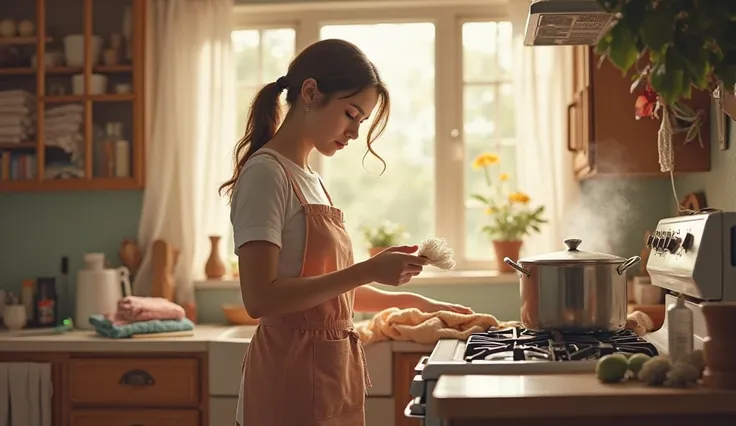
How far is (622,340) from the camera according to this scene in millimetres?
2137

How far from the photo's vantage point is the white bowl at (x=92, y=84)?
12.1 feet

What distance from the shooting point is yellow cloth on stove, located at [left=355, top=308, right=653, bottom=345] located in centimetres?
267

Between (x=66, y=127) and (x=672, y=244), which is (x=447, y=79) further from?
(x=672, y=244)

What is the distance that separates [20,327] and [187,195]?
816 mm

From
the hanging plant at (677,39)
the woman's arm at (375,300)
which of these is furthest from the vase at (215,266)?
the hanging plant at (677,39)

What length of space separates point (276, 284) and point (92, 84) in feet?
7.37

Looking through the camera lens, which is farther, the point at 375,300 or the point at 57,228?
the point at 57,228

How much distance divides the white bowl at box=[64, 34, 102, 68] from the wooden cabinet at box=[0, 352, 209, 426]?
122 cm

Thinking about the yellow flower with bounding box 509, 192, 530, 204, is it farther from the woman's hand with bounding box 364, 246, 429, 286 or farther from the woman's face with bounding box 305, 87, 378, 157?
the woman's hand with bounding box 364, 246, 429, 286

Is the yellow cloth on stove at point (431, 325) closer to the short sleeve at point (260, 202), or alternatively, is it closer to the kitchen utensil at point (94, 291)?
the short sleeve at point (260, 202)

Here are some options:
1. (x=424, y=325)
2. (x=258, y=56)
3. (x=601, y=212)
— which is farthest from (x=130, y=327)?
(x=601, y=212)

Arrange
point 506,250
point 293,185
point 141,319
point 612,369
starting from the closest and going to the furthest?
point 612,369 < point 293,185 < point 141,319 < point 506,250

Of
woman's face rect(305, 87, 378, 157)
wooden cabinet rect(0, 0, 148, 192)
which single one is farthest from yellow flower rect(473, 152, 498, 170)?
woman's face rect(305, 87, 378, 157)

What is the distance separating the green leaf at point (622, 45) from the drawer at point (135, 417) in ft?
7.22
